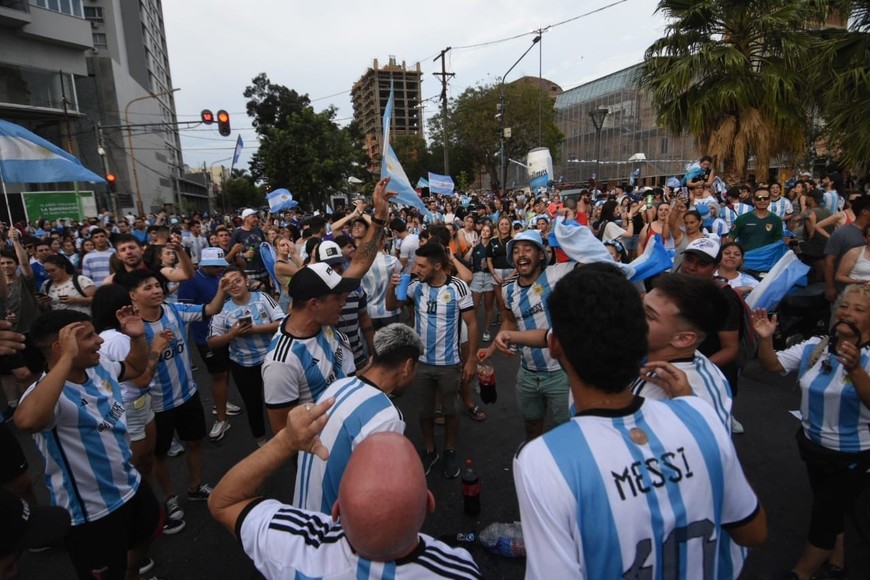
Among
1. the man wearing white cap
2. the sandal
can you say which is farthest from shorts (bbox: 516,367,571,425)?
the man wearing white cap

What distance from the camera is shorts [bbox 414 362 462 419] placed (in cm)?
413

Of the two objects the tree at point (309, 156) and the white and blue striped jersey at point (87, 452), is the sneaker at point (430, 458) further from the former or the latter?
the tree at point (309, 156)

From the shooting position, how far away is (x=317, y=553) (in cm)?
134

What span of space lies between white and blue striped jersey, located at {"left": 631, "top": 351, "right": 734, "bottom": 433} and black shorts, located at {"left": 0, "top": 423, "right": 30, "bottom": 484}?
388 cm

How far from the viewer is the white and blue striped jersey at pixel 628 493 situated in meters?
1.20

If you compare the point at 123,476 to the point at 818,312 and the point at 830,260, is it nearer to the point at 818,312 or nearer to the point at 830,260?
the point at 830,260

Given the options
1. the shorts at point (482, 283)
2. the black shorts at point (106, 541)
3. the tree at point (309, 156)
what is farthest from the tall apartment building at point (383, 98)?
the black shorts at point (106, 541)

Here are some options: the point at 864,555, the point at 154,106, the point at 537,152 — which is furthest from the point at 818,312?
the point at 154,106

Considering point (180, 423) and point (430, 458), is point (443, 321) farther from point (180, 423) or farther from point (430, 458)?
point (180, 423)

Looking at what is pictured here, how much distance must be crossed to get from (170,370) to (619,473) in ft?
11.4

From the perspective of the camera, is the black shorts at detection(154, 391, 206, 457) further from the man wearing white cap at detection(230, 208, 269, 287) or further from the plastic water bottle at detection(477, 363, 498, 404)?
the man wearing white cap at detection(230, 208, 269, 287)

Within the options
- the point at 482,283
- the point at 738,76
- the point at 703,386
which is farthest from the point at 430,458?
the point at 738,76

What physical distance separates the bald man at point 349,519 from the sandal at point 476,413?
3.68 meters

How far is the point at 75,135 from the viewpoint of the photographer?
92.9 feet
